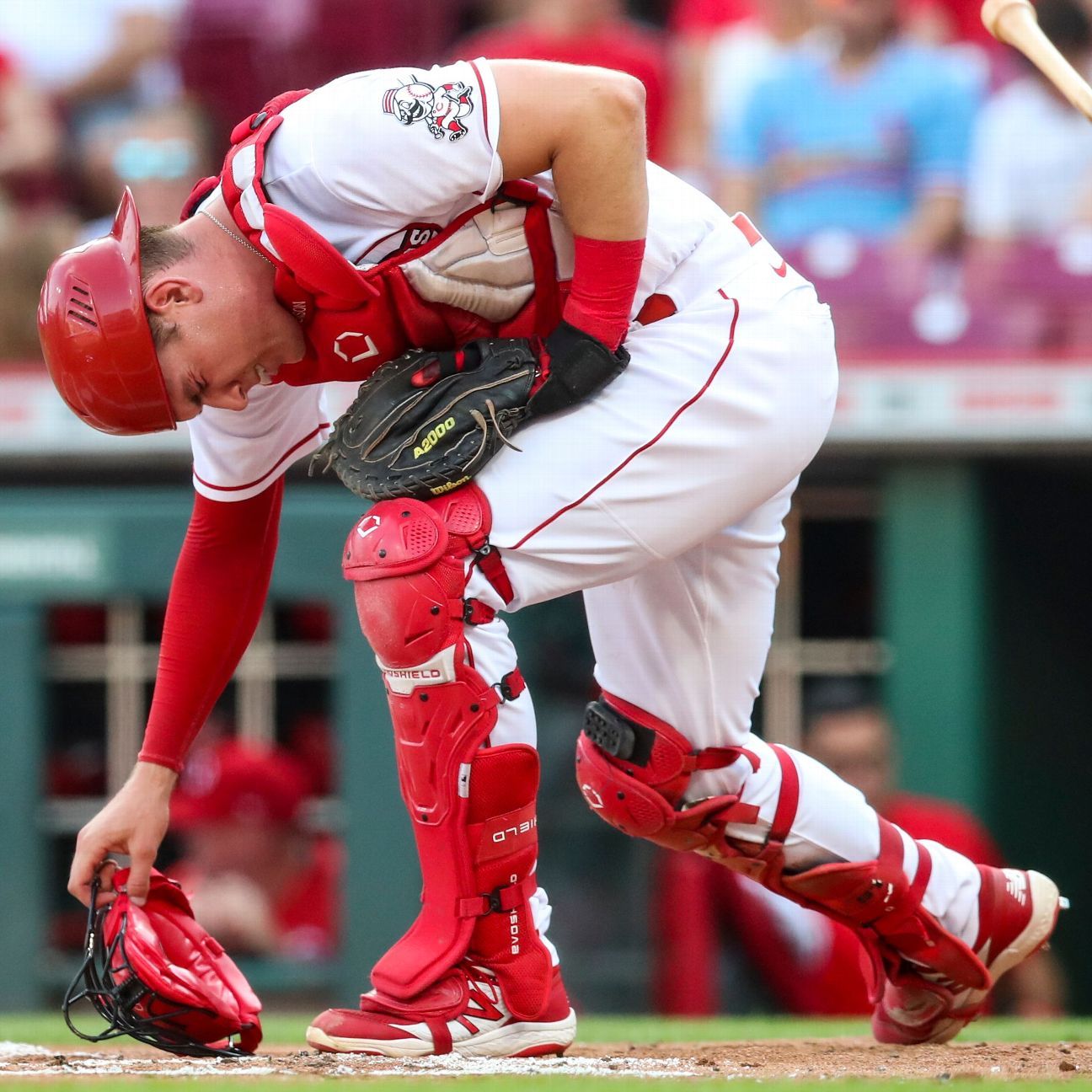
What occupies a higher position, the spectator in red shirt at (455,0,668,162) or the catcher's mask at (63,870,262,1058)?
the spectator in red shirt at (455,0,668,162)

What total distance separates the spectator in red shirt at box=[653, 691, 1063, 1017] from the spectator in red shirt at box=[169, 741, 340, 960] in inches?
39.0

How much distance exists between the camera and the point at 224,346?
258 cm

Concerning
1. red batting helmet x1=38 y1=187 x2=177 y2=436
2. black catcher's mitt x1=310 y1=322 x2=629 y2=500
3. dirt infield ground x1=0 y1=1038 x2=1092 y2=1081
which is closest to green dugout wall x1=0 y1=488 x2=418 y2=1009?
dirt infield ground x1=0 y1=1038 x2=1092 y2=1081

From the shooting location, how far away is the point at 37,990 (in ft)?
17.7

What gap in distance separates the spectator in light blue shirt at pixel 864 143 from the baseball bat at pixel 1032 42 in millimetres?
2701

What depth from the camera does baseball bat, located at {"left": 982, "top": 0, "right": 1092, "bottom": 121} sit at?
3.08 m

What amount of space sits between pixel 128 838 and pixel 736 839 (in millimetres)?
941

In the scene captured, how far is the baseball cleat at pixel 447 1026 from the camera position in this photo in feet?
8.64

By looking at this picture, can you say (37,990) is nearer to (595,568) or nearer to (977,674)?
(977,674)

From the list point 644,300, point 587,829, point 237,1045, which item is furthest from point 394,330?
point 587,829

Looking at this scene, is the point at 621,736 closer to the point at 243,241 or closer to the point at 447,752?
the point at 447,752

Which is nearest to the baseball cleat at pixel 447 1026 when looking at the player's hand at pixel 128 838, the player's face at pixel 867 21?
the player's hand at pixel 128 838

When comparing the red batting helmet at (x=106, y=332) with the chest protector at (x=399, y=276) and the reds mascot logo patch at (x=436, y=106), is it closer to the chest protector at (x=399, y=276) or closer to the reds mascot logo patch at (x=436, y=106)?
the chest protector at (x=399, y=276)

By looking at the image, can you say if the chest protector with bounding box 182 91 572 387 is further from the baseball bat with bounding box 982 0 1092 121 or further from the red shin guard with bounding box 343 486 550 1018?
the baseball bat with bounding box 982 0 1092 121
